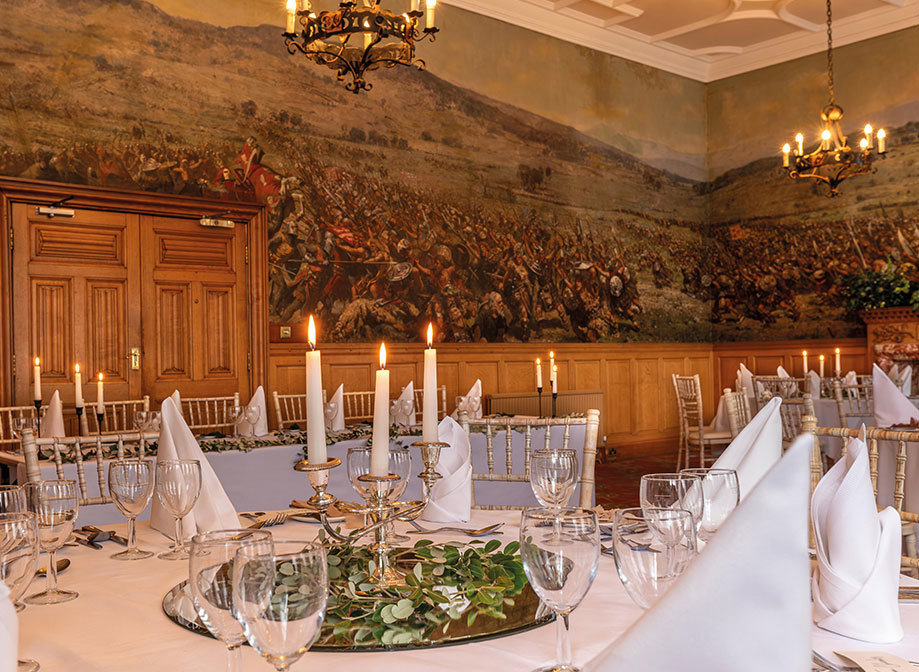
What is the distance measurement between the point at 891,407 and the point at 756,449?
302 cm

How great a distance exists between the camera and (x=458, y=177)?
9.50 meters

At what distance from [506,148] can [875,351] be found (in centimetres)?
494

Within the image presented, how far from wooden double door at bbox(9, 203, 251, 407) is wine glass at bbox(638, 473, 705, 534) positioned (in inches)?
265

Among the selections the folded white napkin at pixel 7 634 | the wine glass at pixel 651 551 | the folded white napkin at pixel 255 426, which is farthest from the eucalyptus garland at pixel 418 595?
the folded white napkin at pixel 255 426

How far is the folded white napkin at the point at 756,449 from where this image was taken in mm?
1729

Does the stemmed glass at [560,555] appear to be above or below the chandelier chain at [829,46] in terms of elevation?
below

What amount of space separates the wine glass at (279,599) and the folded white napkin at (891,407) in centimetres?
410

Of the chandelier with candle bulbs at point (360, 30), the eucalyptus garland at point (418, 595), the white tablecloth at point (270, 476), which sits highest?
the chandelier with candle bulbs at point (360, 30)

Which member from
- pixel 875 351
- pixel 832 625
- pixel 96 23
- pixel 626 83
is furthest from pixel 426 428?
pixel 626 83

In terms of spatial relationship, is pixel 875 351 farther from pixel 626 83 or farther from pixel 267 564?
pixel 267 564

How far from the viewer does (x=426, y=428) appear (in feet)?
5.52

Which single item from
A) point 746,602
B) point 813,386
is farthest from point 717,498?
point 813,386

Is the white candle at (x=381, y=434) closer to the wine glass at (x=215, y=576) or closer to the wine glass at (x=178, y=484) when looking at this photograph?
the wine glass at (x=178, y=484)

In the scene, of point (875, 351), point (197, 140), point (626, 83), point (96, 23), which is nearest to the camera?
point (96, 23)
